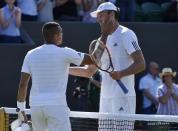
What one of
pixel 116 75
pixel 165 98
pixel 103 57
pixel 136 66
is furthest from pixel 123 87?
pixel 165 98

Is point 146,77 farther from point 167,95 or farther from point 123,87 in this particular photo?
point 123,87

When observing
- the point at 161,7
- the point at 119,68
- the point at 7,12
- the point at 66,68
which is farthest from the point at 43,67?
the point at 161,7

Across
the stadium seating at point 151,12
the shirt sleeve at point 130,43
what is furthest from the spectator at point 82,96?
the shirt sleeve at point 130,43

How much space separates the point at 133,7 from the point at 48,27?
662cm

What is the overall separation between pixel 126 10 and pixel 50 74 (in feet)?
22.5

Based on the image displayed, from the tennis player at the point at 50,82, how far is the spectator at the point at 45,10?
233 inches

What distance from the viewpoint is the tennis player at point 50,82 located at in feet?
27.3

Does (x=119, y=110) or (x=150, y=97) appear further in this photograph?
(x=150, y=97)

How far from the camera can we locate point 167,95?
13.2 m

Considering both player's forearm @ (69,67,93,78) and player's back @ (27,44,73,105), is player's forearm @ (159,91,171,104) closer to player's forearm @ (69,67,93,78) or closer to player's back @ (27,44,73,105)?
player's forearm @ (69,67,93,78)

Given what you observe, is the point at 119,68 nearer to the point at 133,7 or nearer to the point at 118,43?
the point at 118,43

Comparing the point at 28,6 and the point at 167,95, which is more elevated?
the point at 28,6

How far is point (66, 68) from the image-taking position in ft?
27.7

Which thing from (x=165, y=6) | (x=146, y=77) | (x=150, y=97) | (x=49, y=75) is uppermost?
(x=165, y=6)
